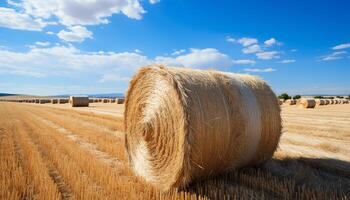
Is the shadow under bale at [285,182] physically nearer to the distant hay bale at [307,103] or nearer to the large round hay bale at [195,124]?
the large round hay bale at [195,124]

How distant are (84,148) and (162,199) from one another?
A: 168 inches

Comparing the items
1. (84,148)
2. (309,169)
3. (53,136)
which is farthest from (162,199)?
(53,136)

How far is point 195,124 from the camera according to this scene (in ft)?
14.6

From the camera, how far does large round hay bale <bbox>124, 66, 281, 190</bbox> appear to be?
4.53 m

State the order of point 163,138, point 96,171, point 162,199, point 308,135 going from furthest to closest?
point 308,135, point 96,171, point 163,138, point 162,199

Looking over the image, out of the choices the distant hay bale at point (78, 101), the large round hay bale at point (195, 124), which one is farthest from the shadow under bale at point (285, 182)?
the distant hay bale at point (78, 101)

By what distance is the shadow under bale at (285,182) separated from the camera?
432 centimetres

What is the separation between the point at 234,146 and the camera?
5.06m

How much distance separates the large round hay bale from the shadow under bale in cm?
20

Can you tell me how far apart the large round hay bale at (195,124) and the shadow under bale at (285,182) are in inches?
8.0

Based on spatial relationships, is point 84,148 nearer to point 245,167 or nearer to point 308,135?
point 245,167

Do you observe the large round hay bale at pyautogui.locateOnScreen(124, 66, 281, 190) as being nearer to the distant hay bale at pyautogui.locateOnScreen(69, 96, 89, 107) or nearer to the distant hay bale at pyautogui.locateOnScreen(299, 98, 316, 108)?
the distant hay bale at pyautogui.locateOnScreen(299, 98, 316, 108)

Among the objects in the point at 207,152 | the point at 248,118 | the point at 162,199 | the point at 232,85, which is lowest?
the point at 162,199

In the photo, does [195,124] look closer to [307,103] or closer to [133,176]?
[133,176]
